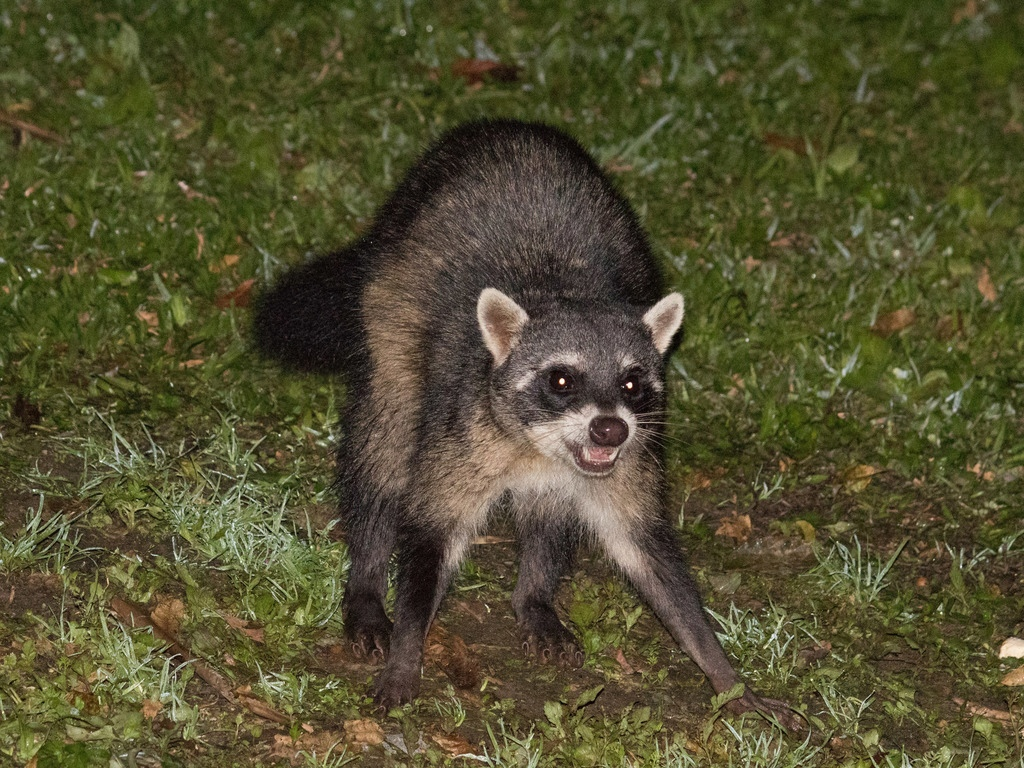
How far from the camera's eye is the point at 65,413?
6.17 meters

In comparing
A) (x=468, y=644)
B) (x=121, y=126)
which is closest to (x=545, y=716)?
(x=468, y=644)

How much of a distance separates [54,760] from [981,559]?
3923 mm

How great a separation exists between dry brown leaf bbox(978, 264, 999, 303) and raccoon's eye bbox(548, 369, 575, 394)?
350 centimetres

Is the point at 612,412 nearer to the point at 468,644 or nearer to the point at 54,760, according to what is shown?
the point at 468,644

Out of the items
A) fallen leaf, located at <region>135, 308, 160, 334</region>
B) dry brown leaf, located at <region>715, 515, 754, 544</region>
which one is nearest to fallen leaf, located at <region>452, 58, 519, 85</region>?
fallen leaf, located at <region>135, 308, 160, 334</region>

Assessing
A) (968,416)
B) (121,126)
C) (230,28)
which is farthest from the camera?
(230,28)

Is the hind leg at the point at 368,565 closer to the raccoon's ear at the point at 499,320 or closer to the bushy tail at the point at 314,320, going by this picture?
the bushy tail at the point at 314,320

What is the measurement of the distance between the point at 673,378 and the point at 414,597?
7.67 feet

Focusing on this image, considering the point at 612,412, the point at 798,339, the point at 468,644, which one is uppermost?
the point at 612,412

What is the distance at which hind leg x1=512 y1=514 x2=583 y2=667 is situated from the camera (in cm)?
555

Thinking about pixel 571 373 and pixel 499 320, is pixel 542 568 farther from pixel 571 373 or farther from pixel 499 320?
pixel 499 320

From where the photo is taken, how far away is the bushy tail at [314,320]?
610 centimetres

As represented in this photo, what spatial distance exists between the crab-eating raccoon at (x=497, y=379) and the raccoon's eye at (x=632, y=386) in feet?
0.04

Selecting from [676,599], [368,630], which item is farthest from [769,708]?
[368,630]
